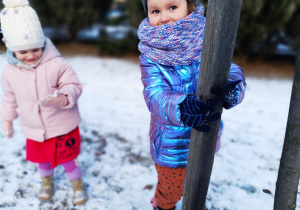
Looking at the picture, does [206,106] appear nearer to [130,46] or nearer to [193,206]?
[193,206]

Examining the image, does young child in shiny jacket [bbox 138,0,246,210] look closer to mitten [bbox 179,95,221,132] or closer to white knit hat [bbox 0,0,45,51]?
mitten [bbox 179,95,221,132]

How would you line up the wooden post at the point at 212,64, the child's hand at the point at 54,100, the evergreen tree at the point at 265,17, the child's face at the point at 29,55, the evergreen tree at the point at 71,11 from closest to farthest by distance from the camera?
the wooden post at the point at 212,64, the child's hand at the point at 54,100, the child's face at the point at 29,55, the evergreen tree at the point at 265,17, the evergreen tree at the point at 71,11

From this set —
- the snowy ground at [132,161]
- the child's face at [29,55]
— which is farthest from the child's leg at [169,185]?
the child's face at [29,55]

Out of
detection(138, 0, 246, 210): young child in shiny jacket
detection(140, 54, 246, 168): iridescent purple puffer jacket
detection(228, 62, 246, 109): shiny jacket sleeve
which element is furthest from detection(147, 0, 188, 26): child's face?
detection(228, 62, 246, 109): shiny jacket sleeve

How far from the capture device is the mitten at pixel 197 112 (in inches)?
49.0

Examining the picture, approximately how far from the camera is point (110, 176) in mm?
2773

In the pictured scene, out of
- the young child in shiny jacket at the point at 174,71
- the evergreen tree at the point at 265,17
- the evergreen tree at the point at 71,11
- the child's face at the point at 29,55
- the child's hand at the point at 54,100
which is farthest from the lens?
the evergreen tree at the point at 71,11

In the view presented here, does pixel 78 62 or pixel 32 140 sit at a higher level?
pixel 32 140

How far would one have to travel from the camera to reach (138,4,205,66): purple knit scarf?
145cm

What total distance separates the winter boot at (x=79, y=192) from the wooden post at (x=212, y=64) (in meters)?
1.21

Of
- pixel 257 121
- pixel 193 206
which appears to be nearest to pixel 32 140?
pixel 193 206

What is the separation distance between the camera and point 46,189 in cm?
245

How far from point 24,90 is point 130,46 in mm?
6215

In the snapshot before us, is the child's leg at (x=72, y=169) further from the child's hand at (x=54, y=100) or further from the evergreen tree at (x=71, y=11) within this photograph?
the evergreen tree at (x=71, y=11)
